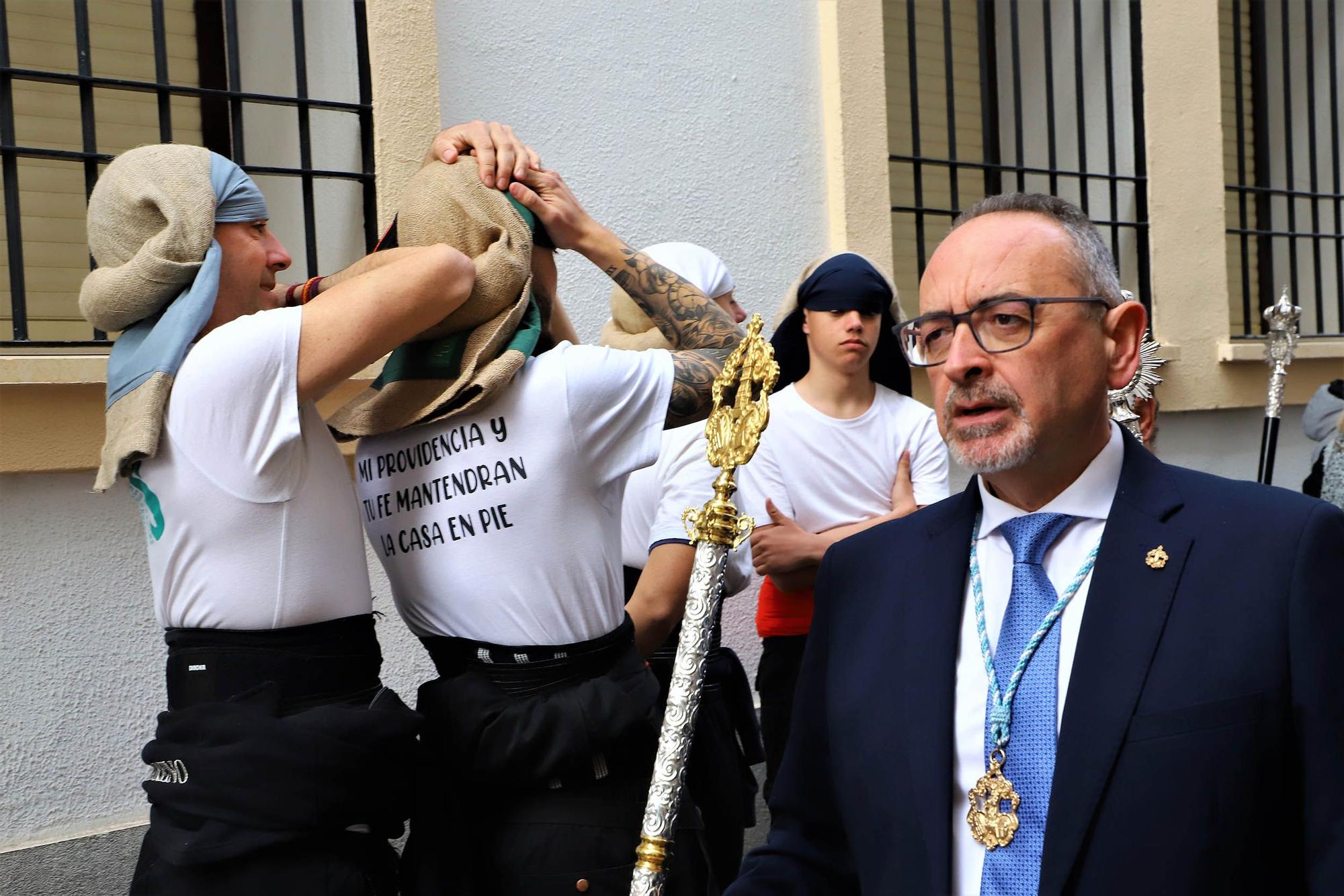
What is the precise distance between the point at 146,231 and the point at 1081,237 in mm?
1662

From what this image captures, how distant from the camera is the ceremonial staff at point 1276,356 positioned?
628cm

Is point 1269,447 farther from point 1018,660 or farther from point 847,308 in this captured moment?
point 1018,660

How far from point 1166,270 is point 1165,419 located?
86cm

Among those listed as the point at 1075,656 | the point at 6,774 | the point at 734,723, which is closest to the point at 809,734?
the point at 1075,656

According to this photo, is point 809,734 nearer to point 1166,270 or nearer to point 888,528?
point 888,528

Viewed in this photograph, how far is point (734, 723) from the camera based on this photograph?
3732mm

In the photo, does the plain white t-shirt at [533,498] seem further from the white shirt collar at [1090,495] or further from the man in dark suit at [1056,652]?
the white shirt collar at [1090,495]

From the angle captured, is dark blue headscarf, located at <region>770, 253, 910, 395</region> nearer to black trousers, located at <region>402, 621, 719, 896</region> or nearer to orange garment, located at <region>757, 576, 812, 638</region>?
orange garment, located at <region>757, 576, 812, 638</region>

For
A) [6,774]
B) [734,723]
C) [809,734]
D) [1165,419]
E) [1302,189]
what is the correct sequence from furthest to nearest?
1. [1302,189]
2. [1165,419]
3. [6,774]
4. [734,723]
5. [809,734]

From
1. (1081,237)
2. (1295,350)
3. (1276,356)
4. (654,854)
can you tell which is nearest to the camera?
(1081,237)

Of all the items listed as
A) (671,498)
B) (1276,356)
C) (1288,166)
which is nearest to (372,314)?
(671,498)

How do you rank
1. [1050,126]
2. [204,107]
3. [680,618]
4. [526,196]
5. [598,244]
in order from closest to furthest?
[526,196] < [598,244] < [680,618] < [204,107] < [1050,126]

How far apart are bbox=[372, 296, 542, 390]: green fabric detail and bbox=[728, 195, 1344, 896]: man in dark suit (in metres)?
0.79

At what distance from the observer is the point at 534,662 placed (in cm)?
253
